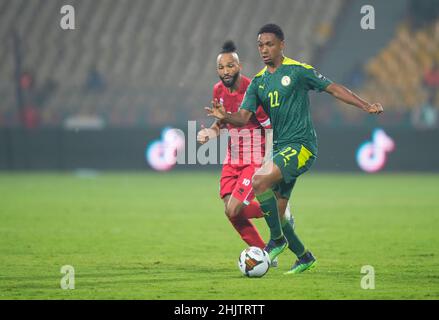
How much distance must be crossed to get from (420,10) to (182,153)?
877 cm

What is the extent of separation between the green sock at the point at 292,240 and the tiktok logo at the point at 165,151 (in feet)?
53.2

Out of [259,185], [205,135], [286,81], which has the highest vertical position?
[286,81]

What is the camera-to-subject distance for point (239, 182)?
31.3 ft

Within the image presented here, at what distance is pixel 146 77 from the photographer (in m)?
29.5

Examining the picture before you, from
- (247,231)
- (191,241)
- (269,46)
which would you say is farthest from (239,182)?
(191,241)

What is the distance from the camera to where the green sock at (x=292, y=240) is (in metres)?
9.03

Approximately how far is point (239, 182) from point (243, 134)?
21.6 inches

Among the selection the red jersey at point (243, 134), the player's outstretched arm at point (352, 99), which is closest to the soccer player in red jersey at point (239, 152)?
the red jersey at point (243, 134)

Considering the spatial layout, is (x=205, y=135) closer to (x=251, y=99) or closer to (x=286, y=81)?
(x=251, y=99)

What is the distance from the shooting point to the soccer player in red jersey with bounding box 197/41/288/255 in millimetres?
9430

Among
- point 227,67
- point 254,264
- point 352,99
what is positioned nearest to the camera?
point 254,264

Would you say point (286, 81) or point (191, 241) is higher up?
point (286, 81)
